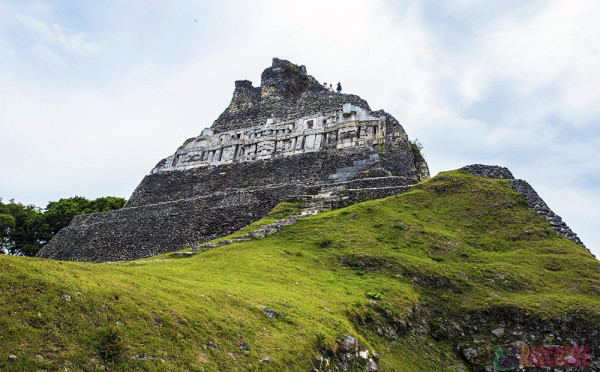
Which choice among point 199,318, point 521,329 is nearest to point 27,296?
point 199,318

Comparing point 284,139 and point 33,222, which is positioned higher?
point 284,139

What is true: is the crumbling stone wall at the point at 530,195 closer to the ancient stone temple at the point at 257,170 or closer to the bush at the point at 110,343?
the ancient stone temple at the point at 257,170

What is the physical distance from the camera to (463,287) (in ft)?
50.7

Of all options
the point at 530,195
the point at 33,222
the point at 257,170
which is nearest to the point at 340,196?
the point at 530,195

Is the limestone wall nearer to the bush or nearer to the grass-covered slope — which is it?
the grass-covered slope

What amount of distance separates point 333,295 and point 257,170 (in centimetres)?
2496

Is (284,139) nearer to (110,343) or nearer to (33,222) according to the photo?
(33,222)

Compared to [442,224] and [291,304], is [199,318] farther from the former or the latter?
[442,224]

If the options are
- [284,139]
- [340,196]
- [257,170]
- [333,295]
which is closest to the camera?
[333,295]

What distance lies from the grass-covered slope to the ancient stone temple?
20.7 ft

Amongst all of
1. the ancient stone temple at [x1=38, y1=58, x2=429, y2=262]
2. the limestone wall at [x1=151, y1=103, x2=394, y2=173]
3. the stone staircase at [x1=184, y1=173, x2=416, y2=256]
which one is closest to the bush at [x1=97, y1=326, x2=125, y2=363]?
the stone staircase at [x1=184, y1=173, x2=416, y2=256]

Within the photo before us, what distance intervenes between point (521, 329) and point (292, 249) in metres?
8.75

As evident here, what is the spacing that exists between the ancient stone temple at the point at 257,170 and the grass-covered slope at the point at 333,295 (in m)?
6.32

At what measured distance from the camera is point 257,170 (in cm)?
3803
